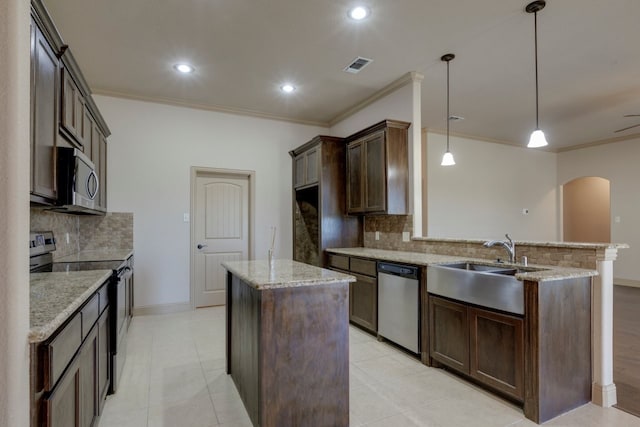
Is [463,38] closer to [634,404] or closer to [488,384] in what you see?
[488,384]

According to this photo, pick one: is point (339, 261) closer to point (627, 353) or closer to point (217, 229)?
point (217, 229)

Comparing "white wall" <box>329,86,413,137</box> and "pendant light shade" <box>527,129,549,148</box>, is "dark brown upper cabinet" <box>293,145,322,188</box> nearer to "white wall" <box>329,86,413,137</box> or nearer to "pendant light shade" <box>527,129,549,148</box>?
"white wall" <box>329,86,413,137</box>

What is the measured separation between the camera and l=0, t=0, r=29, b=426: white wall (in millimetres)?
976

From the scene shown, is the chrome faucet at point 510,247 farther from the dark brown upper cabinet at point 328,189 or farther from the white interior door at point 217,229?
the white interior door at point 217,229

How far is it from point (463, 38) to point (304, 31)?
1.50 m

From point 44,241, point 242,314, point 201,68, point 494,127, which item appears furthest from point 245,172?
point 494,127

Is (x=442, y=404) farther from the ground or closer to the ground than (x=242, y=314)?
closer to the ground

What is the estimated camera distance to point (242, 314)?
228cm

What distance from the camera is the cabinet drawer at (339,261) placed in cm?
405

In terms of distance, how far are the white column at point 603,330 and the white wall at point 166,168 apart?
399cm

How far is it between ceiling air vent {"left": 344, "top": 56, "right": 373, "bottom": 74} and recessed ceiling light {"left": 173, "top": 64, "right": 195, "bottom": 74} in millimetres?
1731

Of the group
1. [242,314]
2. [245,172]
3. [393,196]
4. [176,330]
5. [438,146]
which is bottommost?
[176,330]

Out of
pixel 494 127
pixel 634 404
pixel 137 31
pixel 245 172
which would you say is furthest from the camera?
pixel 494 127

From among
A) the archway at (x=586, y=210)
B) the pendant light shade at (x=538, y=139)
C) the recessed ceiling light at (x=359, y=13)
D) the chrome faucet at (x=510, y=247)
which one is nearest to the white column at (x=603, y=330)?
the chrome faucet at (x=510, y=247)
